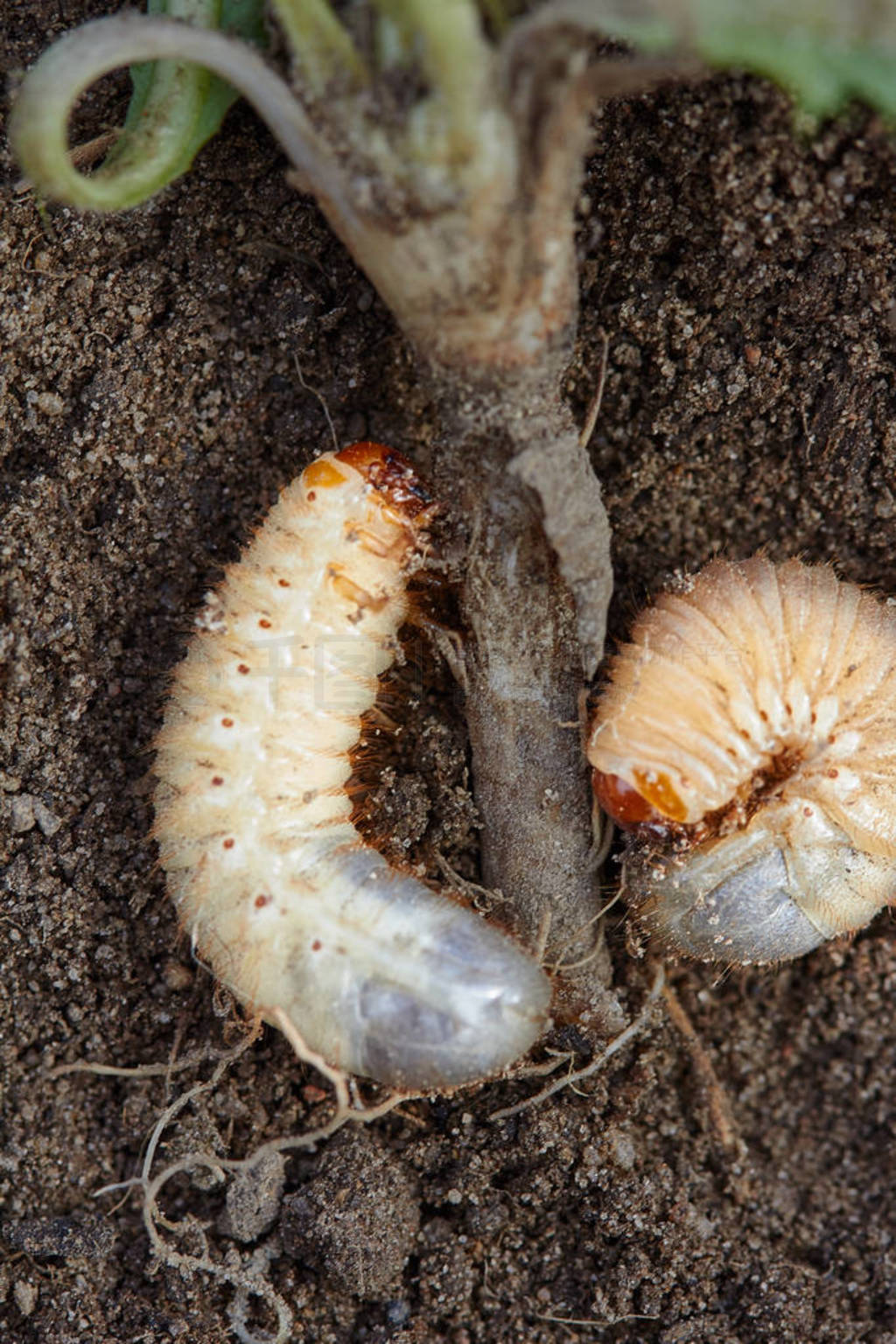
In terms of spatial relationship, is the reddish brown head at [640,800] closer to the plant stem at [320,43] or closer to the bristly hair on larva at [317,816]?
the bristly hair on larva at [317,816]

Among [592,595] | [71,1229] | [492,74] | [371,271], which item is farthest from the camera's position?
[71,1229]

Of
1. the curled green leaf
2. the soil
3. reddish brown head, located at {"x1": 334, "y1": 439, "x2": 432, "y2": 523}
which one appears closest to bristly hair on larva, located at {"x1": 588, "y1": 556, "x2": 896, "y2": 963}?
the soil

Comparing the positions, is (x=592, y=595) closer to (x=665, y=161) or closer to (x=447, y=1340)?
(x=665, y=161)

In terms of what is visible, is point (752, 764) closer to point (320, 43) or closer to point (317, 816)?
point (317, 816)

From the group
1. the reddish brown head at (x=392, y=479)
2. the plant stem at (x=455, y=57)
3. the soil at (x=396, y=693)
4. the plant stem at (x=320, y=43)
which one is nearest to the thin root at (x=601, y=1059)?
the soil at (x=396, y=693)

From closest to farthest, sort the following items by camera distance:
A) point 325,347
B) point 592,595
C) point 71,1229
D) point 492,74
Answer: point 492,74 → point 592,595 → point 71,1229 → point 325,347

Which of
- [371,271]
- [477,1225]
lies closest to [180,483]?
[371,271]

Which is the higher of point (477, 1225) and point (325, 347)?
point (325, 347)

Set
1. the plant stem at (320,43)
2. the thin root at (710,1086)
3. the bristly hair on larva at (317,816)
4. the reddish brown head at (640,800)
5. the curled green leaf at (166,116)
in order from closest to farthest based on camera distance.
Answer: the plant stem at (320,43) < the curled green leaf at (166,116) < the bristly hair on larva at (317,816) < the reddish brown head at (640,800) < the thin root at (710,1086)
